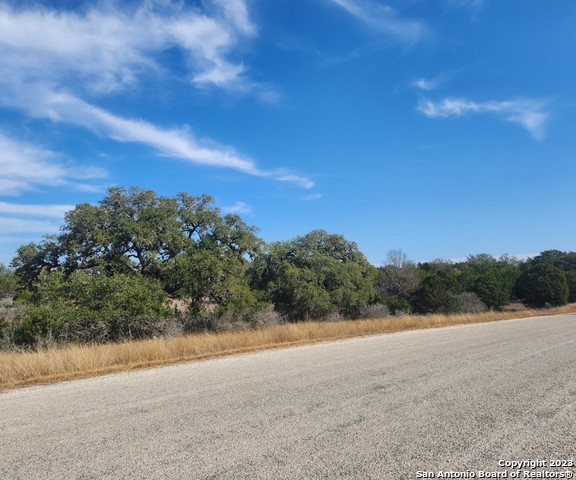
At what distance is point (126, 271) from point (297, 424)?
1742 centimetres

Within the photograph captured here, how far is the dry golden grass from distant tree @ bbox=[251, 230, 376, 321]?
8.53 metres

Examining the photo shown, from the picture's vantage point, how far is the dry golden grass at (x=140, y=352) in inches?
372

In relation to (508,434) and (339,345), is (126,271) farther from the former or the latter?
(508,434)

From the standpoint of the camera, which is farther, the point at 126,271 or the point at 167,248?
the point at 167,248

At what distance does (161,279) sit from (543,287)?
44004 mm

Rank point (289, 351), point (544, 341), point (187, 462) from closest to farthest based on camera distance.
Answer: point (187, 462), point (289, 351), point (544, 341)

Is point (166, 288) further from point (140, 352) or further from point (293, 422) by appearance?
point (293, 422)

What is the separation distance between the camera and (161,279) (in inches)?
853

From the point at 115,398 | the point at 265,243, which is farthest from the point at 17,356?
the point at 265,243

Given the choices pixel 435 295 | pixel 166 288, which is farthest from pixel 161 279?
pixel 435 295

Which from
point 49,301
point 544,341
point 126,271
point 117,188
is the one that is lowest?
point 544,341

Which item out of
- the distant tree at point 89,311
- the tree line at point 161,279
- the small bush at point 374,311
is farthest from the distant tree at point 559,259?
the distant tree at point 89,311

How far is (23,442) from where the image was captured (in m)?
4.94

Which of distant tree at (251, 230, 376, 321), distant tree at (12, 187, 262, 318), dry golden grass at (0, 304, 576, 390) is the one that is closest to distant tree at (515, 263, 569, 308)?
distant tree at (251, 230, 376, 321)
